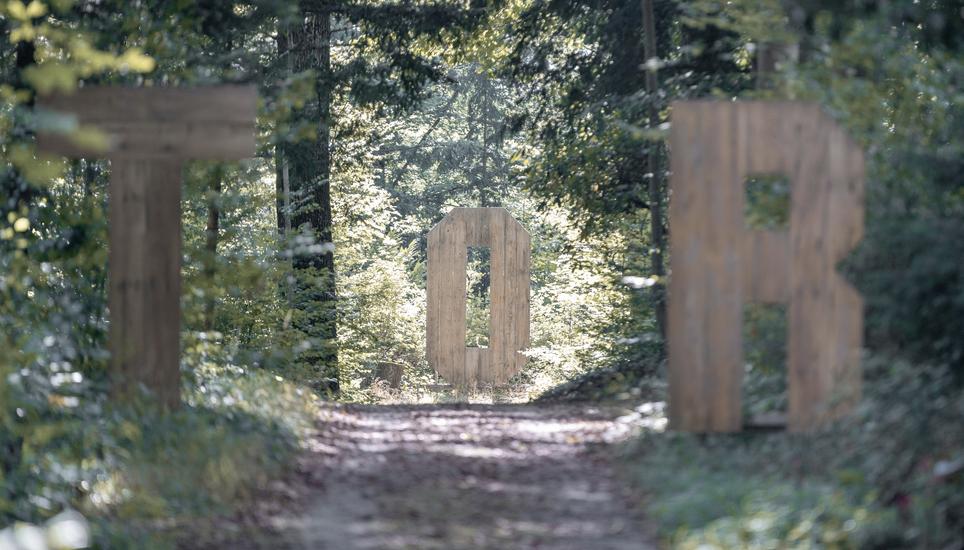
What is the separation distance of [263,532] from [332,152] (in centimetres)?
1020

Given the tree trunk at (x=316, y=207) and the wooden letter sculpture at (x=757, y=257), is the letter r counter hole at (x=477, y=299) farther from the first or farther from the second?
the wooden letter sculpture at (x=757, y=257)

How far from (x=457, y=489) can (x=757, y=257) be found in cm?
205

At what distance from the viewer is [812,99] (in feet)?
22.0

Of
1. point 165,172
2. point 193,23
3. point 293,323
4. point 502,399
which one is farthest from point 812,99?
point 502,399

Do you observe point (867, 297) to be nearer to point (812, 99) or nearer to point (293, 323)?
point (812, 99)

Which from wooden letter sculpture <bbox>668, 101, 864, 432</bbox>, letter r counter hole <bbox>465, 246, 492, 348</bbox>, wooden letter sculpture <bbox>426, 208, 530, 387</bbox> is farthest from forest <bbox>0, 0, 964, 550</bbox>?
letter r counter hole <bbox>465, 246, 492, 348</bbox>

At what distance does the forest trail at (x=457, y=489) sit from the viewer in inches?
206

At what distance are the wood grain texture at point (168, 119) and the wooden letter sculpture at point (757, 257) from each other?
2.47m

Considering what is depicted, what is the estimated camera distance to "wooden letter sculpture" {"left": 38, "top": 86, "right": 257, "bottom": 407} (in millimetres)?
6598

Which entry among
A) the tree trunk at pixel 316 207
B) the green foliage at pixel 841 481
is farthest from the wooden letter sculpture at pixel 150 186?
the tree trunk at pixel 316 207

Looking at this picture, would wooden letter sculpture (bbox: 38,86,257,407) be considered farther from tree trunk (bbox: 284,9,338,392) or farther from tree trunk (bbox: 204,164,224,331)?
tree trunk (bbox: 284,9,338,392)

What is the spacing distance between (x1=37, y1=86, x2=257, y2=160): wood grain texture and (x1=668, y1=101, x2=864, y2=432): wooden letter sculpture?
8.10 feet

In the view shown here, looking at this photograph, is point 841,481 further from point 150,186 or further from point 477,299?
point 477,299

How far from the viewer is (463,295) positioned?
1866 cm
